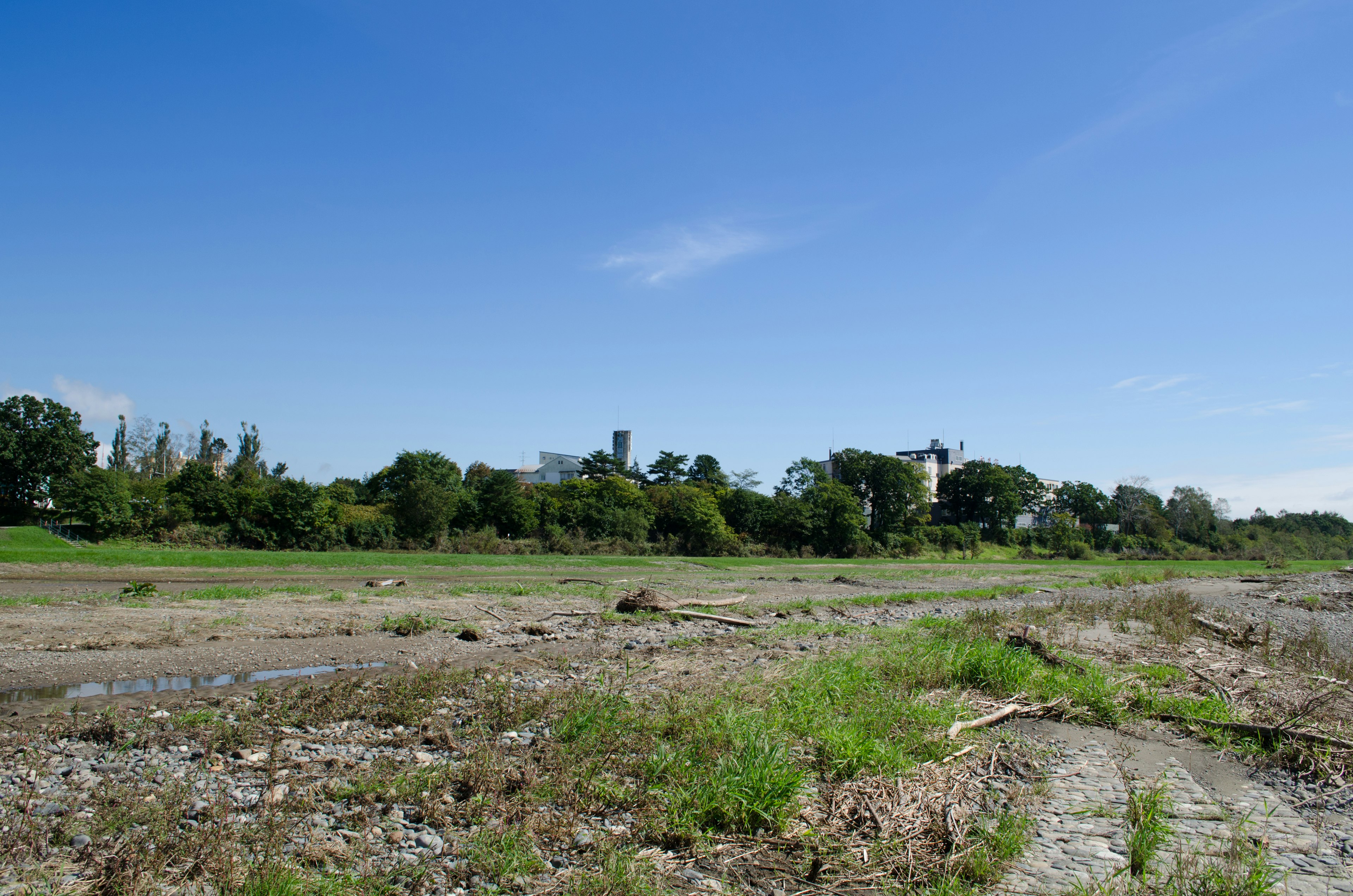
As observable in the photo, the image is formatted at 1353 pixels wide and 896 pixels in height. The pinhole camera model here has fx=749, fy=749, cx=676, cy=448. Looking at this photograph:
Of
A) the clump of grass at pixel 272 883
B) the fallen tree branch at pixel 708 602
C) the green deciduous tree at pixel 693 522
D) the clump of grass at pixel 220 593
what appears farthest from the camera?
the green deciduous tree at pixel 693 522

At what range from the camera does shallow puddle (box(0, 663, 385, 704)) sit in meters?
11.8

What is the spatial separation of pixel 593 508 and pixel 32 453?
58968 millimetres

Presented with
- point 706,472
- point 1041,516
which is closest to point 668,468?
point 706,472

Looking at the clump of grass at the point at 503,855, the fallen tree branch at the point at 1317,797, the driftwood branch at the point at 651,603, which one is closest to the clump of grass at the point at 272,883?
the clump of grass at the point at 503,855

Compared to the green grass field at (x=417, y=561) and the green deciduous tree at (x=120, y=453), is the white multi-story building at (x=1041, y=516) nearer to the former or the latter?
the green grass field at (x=417, y=561)

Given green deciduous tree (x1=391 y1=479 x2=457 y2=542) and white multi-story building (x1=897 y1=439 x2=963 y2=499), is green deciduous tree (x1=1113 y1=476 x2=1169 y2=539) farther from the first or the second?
green deciduous tree (x1=391 y1=479 x2=457 y2=542)

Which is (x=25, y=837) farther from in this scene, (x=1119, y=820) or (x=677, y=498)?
(x=677, y=498)

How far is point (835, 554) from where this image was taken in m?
88.3

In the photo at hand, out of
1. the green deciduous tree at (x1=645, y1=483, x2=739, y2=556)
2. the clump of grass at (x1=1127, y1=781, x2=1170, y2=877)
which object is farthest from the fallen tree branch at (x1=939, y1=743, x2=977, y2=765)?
the green deciduous tree at (x1=645, y1=483, x2=739, y2=556)

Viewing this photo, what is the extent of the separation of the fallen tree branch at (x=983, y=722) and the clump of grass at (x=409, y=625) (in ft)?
45.5

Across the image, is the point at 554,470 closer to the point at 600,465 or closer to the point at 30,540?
the point at 600,465

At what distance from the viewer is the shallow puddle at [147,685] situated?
38.7 feet

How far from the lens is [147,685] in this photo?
1280 centimetres

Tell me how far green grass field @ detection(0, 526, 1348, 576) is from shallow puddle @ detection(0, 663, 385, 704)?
26.3 metres
